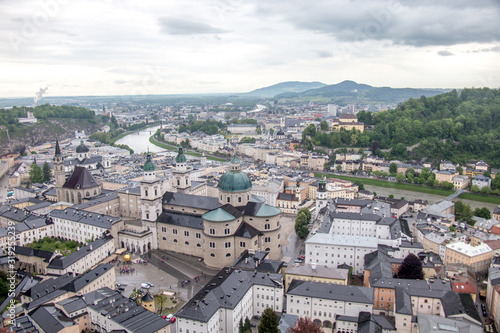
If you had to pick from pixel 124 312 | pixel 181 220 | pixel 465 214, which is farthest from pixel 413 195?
pixel 124 312

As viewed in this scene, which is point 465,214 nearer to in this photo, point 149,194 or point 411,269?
point 411,269

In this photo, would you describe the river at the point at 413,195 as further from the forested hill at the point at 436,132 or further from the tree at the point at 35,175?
the tree at the point at 35,175

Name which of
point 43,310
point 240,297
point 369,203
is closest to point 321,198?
point 369,203

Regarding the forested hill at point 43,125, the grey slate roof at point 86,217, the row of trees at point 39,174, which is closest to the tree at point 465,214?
the grey slate roof at point 86,217

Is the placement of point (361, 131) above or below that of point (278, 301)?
above

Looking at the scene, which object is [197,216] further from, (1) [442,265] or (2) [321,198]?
(1) [442,265]

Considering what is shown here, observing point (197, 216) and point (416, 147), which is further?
point (416, 147)

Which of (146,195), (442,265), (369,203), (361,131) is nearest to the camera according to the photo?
(442,265)

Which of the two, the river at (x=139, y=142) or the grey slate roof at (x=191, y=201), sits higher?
the grey slate roof at (x=191, y=201)
